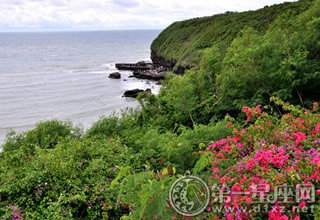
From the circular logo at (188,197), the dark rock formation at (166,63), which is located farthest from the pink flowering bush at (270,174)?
the dark rock formation at (166,63)

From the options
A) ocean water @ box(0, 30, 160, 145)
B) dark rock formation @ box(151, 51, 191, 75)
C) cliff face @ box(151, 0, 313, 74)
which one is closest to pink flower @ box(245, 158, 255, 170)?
ocean water @ box(0, 30, 160, 145)

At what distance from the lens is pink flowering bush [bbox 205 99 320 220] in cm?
324

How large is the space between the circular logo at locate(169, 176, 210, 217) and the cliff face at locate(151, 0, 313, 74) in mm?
29440

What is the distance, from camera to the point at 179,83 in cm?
1232

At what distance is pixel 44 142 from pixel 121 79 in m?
34.7

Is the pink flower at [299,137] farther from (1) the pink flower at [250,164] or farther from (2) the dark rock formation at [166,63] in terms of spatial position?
(2) the dark rock formation at [166,63]

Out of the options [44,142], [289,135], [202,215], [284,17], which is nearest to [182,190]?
[202,215]

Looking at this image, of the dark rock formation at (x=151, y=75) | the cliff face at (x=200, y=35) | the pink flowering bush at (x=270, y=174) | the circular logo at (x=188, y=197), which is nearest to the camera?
the pink flowering bush at (x=270, y=174)

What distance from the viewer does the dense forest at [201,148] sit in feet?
12.4

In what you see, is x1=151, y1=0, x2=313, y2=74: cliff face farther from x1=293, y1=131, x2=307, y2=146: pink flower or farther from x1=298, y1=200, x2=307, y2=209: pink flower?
x1=298, y1=200, x2=307, y2=209: pink flower

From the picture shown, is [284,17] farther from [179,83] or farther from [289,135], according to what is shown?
[289,135]

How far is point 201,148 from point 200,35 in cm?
5270

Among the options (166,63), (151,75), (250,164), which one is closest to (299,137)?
(250,164)

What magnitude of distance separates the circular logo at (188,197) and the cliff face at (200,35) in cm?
2944
